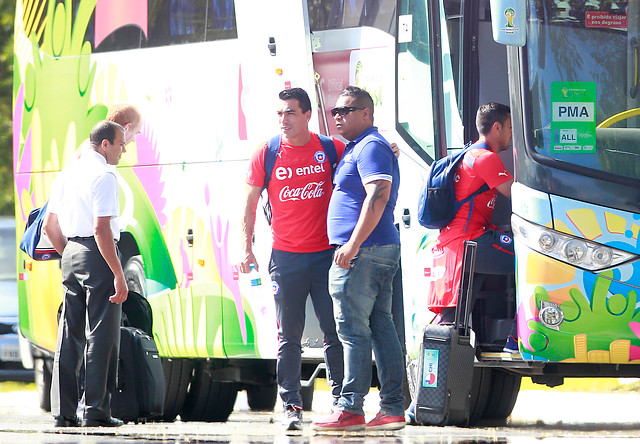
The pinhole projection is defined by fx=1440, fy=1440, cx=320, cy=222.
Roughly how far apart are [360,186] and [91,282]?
1.70 meters

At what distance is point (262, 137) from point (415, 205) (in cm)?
143

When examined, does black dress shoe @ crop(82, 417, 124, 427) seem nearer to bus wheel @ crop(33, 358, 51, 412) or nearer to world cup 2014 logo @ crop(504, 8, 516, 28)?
world cup 2014 logo @ crop(504, 8, 516, 28)

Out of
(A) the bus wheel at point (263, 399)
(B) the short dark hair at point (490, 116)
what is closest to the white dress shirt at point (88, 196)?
(B) the short dark hair at point (490, 116)

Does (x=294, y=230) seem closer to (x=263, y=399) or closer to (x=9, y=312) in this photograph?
(x=263, y=399)

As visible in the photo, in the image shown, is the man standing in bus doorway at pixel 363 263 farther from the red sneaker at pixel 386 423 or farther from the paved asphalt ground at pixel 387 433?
the paved asphalt ground at pixel 387 433

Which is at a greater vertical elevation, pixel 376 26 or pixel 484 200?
pixel 376 26

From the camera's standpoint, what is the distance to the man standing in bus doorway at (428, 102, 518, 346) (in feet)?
28.0

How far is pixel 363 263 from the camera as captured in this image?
27.0ft

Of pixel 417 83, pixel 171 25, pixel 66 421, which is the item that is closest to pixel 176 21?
pixel 171 25

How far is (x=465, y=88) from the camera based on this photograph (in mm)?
9062

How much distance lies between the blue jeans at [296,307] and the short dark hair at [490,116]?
3.85 feet

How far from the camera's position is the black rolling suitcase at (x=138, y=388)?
28.9 ft

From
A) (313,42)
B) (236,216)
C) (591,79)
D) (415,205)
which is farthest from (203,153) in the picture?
(591,79)

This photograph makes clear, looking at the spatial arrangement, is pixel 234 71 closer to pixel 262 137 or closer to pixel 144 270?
pixel 262 137
